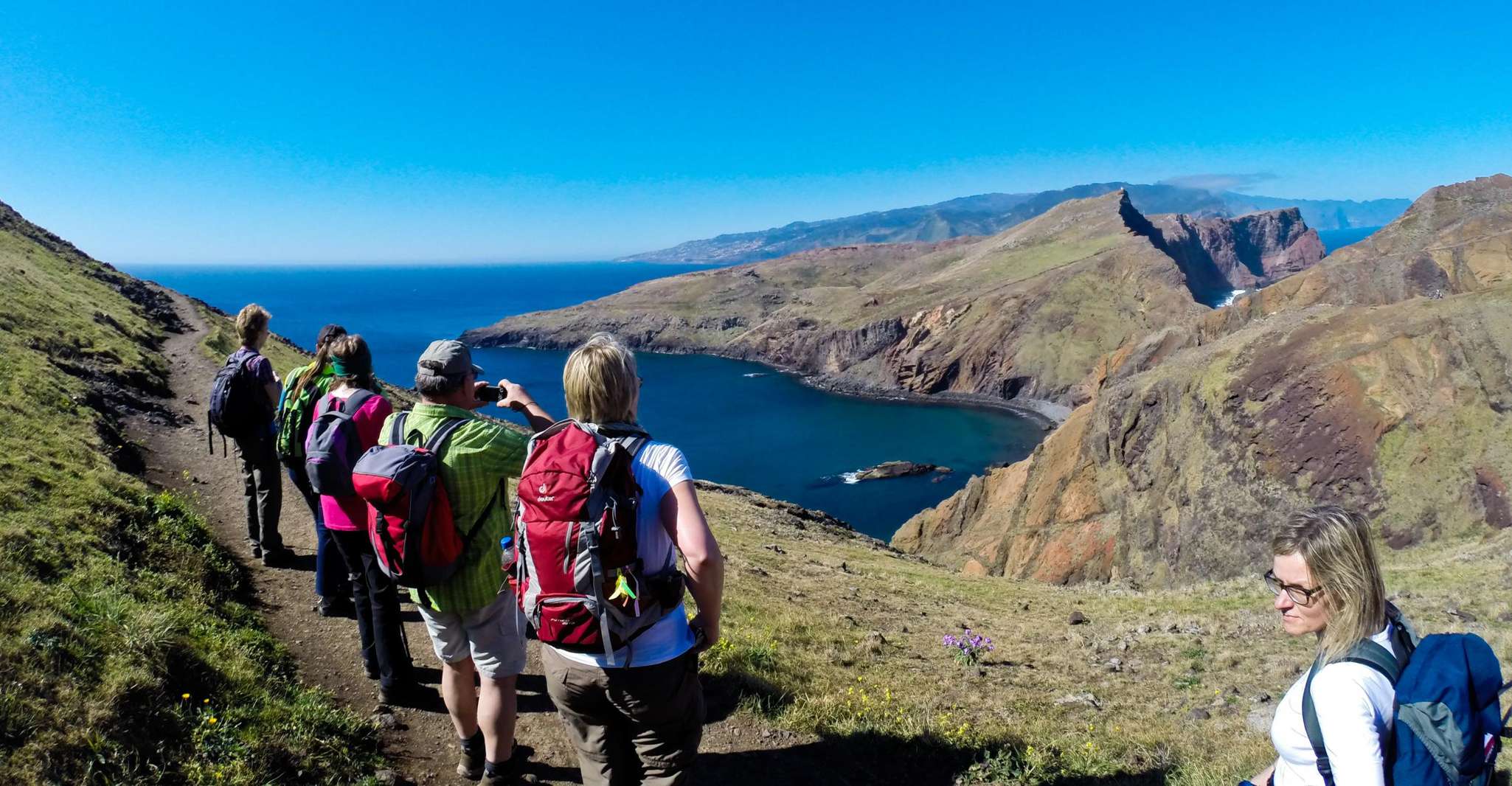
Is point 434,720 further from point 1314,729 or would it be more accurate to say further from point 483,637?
point 1314,729

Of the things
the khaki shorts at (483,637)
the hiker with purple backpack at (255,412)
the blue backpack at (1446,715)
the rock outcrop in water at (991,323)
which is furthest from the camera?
the rock outcrop in water at (991,323)

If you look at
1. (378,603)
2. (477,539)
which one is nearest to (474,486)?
(477,539)

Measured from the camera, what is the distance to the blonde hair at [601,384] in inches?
148

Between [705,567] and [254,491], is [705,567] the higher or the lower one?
the higher one

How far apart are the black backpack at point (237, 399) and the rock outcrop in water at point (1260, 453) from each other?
101ft

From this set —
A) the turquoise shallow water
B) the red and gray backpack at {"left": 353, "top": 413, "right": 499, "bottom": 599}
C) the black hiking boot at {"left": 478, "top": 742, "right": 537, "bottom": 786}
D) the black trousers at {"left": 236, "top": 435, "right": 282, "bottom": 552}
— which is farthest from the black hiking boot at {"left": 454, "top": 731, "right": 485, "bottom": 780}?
the turquoise shallow water

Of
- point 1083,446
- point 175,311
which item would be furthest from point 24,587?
point 175,311

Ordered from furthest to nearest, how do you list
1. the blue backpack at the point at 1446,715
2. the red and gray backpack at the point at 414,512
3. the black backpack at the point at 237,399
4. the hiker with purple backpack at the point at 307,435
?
the black backpack at the point at 237,399, the hiker with purple backpack at the point at 307,435, the red and gray backpack at the point at 414,512, the blue backpack at the point at 1446,715

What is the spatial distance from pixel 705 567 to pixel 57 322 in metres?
31.6

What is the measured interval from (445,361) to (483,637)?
1.86 meters

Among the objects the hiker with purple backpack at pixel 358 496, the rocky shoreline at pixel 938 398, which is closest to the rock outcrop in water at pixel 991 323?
the rocky shoreline at pixel 938 398

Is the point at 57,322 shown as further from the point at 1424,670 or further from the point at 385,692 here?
the point at 1424,670

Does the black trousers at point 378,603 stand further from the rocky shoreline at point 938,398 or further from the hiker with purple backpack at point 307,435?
the rocky shoreline at point 938,398

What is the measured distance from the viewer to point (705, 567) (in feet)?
11.7
